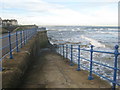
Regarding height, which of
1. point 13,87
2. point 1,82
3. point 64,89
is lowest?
point 64,89

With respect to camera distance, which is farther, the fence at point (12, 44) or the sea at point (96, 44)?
the sea at point (96, 44)

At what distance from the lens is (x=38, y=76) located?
491 centimetres

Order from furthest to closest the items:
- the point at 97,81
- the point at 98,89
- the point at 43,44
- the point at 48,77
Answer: the point at 43,44 < the point at 48,77 < the point at 97,81 < the point at 98,89

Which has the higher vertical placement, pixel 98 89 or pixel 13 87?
pixel 13 87

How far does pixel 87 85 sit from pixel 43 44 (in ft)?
47.8

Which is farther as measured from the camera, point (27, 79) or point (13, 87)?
point (27, 79)

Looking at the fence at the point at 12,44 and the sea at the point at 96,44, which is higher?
the fence at the point at 12,44

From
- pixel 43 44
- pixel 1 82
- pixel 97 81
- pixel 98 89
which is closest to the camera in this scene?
pixel 1 82

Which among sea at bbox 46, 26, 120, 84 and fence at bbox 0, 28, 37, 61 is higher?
fence at bbox 0, 28, 37, 61

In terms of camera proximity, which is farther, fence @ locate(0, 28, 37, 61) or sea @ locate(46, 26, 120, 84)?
sea @ locate(46, 26, 120, 84)

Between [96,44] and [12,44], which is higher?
[12,44]

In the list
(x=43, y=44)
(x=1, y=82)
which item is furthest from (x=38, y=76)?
(x=43, y=44)

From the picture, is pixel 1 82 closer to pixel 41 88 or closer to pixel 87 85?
pixel 41 88

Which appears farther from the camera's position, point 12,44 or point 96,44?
point 96,44
